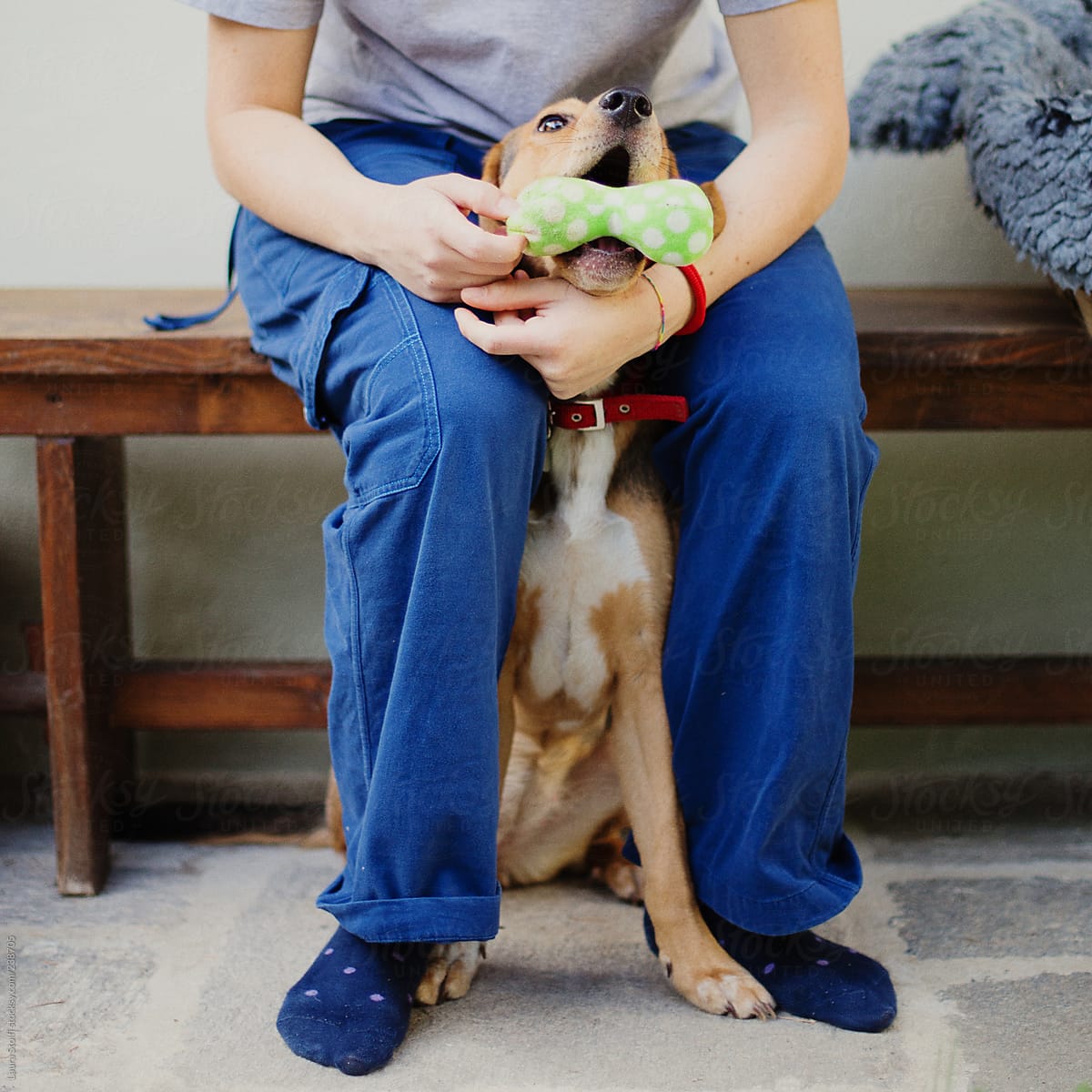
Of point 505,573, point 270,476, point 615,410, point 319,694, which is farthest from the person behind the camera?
point 270,476

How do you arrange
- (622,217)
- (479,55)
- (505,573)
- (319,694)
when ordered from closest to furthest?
(622,217) < (505,573) < (479,55) < (319,694)

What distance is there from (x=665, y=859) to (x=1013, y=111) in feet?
3.61

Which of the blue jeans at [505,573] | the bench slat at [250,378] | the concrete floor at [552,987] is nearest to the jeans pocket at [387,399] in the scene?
the blue jeans at [505,573]

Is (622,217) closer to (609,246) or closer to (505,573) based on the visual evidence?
(609,246)

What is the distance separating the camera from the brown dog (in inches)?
53.8

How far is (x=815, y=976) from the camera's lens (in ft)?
4.47

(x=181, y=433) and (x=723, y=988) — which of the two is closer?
(x=723, y=988)

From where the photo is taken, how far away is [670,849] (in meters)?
1.43

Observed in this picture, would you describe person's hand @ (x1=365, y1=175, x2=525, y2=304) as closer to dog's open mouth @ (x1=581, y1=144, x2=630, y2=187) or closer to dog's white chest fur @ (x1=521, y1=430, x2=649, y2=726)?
dog's open mouth @ (x1=581, y1=144, x2=630, y2=187)

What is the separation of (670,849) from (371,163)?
90cm

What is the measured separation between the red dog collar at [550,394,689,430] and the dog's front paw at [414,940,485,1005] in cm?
61

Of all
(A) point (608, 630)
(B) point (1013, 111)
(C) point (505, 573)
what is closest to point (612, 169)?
(C) point (505, 573)

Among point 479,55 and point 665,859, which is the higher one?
point 479,55

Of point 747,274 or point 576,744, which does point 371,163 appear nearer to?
point 747,274
